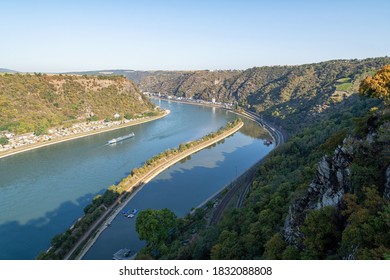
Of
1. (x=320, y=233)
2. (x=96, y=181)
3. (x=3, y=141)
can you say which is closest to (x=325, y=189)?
(x=320, y=233)

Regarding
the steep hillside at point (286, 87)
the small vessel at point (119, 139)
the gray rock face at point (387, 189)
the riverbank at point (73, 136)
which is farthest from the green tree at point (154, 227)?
the steep hillside at point (286, 87)

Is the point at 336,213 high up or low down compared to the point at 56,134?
up

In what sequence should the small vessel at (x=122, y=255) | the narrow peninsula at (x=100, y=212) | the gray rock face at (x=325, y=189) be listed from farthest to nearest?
the narrow peninsula at (x=100, y=212) → the small vessel at (x=122, y=255) → the gray rock face at (x=325, y=189)

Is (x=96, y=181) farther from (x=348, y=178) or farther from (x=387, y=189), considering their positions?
(x=387, y=189)

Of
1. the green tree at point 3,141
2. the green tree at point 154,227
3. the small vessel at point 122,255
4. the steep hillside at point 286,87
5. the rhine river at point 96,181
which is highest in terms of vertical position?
the steep hillside at point 286,87

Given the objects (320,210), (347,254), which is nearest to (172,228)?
(320,210)

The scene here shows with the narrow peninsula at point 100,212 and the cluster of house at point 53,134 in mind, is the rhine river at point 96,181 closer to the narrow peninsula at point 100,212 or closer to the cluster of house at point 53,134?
the narrow peninsula at point 100,212

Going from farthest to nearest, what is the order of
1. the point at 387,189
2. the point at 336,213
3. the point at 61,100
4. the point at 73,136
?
the point at 61,100 < the point at 73,136 < the point at 336,213 < the point at 387,189

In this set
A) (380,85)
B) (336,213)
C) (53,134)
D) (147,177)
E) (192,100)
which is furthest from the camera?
(192,100)
